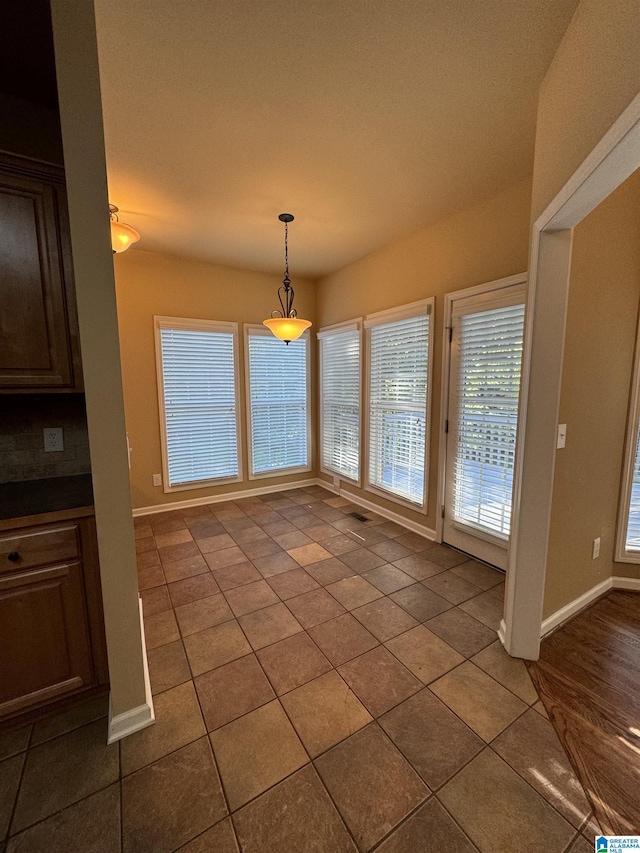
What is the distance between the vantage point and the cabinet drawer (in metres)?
1.34

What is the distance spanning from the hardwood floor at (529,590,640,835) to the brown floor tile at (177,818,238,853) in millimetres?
1208

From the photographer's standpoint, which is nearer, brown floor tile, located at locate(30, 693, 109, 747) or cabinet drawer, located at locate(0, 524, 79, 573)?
cabinet drawer, located at locate(0, 524, 79, 573)

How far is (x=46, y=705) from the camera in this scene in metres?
1.49

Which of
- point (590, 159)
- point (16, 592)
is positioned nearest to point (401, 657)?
point (16, 592)

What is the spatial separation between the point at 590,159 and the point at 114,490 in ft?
6.65

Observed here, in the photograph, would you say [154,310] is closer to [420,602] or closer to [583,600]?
[420,602]

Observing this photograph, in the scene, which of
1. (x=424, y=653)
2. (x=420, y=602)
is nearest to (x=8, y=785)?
(x=424, y=653)

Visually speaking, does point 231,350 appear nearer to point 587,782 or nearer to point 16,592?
point 16,592

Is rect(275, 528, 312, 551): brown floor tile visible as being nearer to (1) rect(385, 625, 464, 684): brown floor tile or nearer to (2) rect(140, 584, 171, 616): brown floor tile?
(2) rect(140, 584, 171, 616): brown floor tile

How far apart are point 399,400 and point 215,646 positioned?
8.33ft

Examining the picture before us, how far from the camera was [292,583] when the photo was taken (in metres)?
2.50

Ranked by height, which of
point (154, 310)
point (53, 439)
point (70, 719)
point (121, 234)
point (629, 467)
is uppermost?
point (121, 234)

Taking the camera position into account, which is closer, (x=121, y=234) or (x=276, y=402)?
(x=121, y=234)

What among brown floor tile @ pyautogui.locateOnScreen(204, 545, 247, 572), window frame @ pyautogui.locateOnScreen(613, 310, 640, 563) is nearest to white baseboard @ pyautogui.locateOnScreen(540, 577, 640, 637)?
window frame @ pyautogui.locateOnScreen(613, 310, 640, 563)
